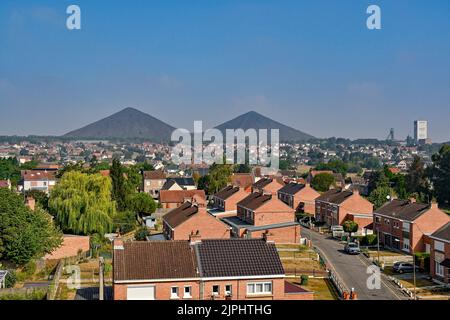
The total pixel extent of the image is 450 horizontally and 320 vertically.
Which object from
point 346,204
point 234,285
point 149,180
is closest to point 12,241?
point 234,285

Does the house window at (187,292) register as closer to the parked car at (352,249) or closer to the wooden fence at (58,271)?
the wooden fence at (58,271)

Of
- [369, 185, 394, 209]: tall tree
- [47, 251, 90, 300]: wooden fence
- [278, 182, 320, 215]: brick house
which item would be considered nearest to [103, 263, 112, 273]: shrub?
[47, 251, 90, 300]: wooden fence

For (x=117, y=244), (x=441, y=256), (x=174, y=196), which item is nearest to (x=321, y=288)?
(x=441, y=256)

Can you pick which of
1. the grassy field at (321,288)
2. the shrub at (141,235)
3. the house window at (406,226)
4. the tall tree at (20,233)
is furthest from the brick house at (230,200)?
the grassy field at (321,288)

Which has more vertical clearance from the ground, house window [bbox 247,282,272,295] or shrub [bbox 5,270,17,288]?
house window [bbox 247,282,272,295]

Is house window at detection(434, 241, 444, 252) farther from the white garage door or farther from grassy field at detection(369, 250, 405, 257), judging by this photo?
the white garage door

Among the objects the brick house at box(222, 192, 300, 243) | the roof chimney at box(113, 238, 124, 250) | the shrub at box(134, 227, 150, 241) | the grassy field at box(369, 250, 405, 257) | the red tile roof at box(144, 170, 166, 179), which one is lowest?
the grassy field at box(369, 250, 405, 257)
